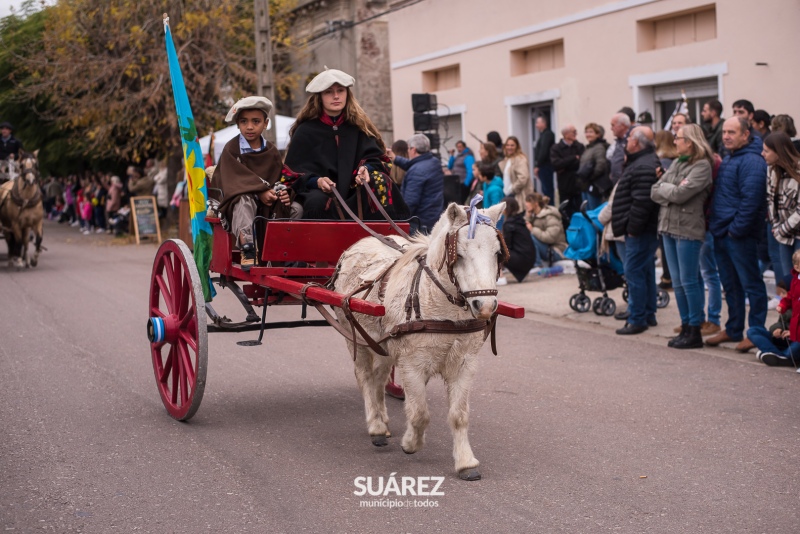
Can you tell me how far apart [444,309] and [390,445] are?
1281 mm

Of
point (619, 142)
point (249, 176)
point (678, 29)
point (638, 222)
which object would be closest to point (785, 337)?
point (638, 222)

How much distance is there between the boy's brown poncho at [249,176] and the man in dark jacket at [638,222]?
4.21m

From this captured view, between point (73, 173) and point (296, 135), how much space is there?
106 ft

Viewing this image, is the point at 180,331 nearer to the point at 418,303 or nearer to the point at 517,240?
the point at 418,303

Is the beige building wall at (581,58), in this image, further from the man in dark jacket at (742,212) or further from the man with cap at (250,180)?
the man with cap at (250,180)

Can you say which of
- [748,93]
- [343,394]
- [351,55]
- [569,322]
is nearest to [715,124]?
[748,93]

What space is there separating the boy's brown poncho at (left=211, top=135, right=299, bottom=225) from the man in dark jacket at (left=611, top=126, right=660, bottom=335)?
421cm

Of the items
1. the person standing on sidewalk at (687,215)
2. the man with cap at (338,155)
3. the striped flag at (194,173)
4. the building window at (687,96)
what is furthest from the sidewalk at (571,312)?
the striped flag at (194,173)

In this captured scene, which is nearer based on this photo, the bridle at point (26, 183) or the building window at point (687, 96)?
the building window at point (687, 96)

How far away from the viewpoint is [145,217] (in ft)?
81.9

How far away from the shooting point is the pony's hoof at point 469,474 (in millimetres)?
5559

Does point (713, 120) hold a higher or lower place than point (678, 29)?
lower

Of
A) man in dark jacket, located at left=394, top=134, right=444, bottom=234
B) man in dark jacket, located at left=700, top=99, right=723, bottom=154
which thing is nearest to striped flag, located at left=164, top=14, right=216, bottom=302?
man in dark jacket, located at left=394, top=134, right=444, bottom=234

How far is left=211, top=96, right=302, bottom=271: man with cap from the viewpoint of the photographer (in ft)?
22.9
